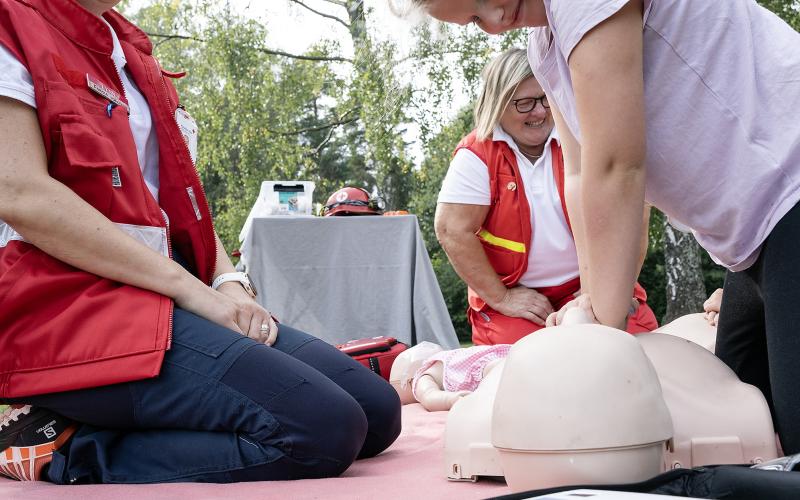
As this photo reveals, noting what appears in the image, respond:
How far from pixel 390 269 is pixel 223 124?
662 centimetres

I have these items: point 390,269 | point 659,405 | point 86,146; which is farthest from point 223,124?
point 659,405

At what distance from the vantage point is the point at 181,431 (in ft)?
4.93

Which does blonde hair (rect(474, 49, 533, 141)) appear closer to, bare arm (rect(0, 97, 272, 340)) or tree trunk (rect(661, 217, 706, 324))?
bare arm (rect(0, 97, 272, 340))

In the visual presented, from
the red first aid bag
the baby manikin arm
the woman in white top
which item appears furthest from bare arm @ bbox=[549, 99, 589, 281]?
the red first aid bag

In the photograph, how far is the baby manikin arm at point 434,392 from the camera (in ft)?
8.23

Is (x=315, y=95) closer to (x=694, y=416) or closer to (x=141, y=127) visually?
(x=141, y=127)

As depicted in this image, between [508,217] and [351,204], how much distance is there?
77.9 inches

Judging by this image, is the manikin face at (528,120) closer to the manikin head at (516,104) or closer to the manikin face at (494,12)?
the manikin head at (516,104)

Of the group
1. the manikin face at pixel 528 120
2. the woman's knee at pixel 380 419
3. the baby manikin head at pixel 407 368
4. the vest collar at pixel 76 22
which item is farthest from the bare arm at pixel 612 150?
the baby manikin head at pixel 407 368

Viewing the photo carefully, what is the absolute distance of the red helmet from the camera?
4574 mm

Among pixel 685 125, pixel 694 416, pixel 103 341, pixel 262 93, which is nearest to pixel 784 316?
pixel 694 416

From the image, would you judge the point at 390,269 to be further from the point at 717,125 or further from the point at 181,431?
the point at 717,125

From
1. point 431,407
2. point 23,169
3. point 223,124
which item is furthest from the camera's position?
point 223,124

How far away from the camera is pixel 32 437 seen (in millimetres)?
1506
